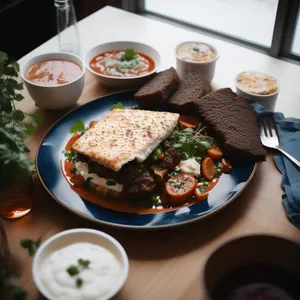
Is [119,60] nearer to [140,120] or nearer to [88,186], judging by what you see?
[140,120]

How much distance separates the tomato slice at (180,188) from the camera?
1.47m

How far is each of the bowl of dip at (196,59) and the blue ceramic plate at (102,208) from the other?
592 millimetres

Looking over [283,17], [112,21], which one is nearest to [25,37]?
[112,21]

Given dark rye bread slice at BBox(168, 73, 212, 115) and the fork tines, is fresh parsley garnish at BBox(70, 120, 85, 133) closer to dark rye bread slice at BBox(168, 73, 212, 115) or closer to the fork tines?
dark rye bread slice at BBox(168, 73, 212, 115)

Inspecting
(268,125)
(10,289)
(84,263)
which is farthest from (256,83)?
(10,289)

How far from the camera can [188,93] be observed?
188cm

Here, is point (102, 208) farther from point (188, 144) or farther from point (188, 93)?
point (188, 93)

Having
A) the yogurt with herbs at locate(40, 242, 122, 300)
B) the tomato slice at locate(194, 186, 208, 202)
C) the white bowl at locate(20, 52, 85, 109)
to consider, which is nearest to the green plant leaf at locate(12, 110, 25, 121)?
the yogurt with herbs at locate(40, 242, 122, 300)

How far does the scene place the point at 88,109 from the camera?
6.24 ft

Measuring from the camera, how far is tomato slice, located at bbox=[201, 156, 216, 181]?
158 centimetres

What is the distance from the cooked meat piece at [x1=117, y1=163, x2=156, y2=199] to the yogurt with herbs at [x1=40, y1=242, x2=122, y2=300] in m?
0.30

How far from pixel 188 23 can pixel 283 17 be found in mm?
623

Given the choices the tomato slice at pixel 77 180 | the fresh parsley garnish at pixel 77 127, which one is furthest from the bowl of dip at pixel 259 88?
the tomato slice at pixel 77 180

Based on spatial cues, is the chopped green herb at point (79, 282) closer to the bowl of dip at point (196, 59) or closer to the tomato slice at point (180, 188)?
the tomato slice at point (180, 188)
